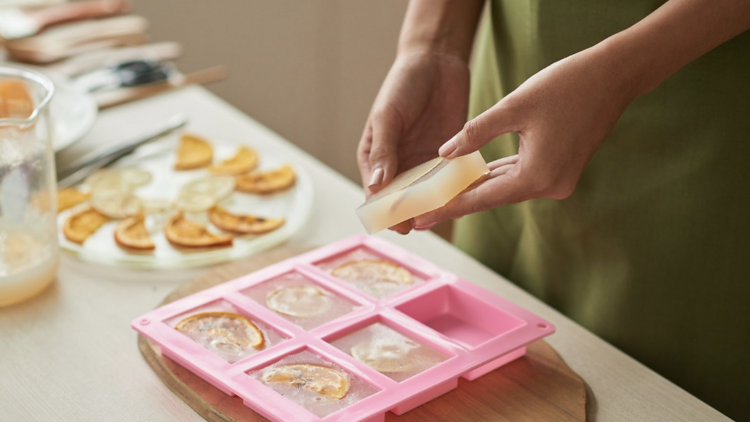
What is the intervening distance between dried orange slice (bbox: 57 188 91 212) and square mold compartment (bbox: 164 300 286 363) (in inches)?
16.8

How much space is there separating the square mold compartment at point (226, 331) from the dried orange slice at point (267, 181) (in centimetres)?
40

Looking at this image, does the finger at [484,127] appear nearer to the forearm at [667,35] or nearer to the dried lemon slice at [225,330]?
the forearm at [667,35]

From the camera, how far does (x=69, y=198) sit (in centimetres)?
136

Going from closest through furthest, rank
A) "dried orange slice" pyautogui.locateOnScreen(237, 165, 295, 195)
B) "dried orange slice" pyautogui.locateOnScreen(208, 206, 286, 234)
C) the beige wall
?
1. "dried orange slice" pyautogui.locateOnScreen(208, 206, 286, 234)
2. "dried orange slice" pyautogui.locateOnScreen(237, 165, 295, 195)
3. the beige wall

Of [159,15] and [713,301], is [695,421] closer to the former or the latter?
[713,301]

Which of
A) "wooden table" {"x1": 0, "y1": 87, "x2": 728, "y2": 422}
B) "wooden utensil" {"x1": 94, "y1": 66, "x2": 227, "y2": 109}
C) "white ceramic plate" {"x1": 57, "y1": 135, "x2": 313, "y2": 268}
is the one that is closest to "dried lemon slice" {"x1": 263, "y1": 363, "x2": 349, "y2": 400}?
"wooden table" {"x1": 0, "y1": 87, "x2": 728, "y2": 422}

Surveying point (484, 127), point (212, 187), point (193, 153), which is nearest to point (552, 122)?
point (484, 127)

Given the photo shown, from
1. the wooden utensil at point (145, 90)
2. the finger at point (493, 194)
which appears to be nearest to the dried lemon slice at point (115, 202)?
the wooden utensil at point (145, 90)

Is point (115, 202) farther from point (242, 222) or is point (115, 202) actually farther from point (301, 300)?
point (301, 300)

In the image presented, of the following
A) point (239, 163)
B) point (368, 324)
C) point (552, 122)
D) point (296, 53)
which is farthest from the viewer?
point (296, 53)

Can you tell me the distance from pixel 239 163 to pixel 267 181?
0.08 m

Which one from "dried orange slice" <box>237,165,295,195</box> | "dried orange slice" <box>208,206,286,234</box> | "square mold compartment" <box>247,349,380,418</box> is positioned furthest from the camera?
"dried orange slice" <box>237,165,295,195</box>

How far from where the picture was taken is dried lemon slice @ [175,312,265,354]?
0.96 metres

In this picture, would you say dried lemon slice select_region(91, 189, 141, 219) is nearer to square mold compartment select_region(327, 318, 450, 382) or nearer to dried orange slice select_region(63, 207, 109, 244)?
dried orange slice select_region(63, 207, 109, 244)
